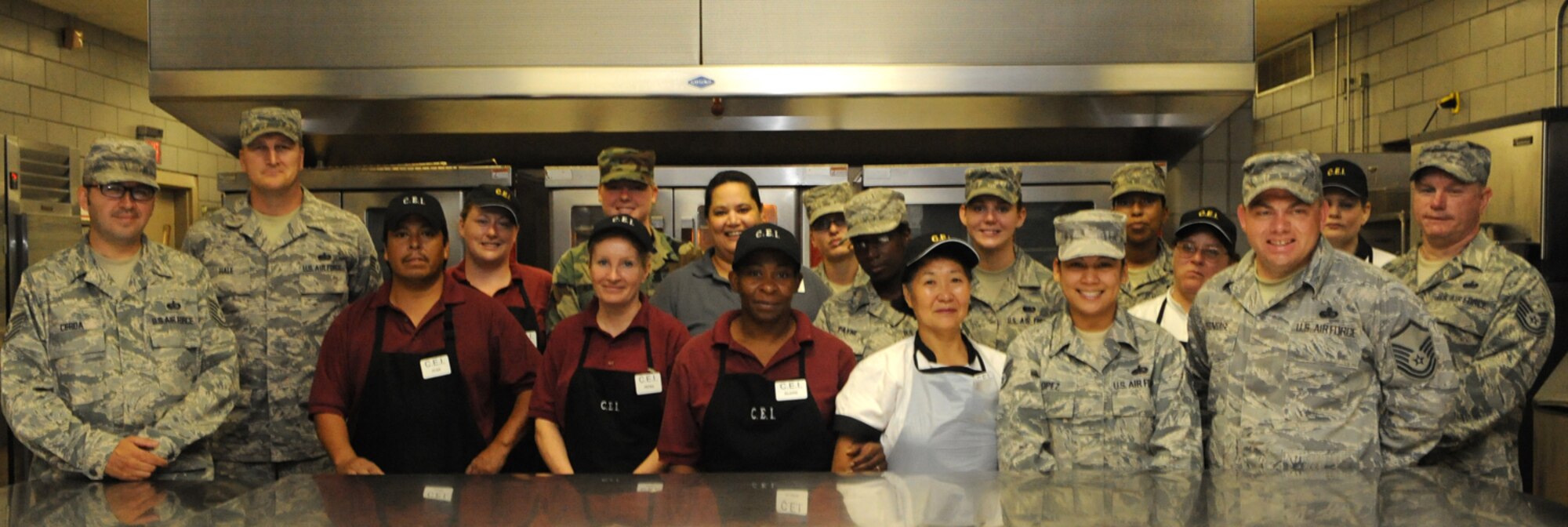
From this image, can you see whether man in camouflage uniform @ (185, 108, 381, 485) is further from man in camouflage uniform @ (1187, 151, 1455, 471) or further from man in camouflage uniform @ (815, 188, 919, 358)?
man in camouflage uniform @ (1187, 151, 1455, 471)

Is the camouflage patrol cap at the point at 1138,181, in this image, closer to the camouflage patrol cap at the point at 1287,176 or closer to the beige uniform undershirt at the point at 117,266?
the camouflage patrol cap at the point at 1287,176

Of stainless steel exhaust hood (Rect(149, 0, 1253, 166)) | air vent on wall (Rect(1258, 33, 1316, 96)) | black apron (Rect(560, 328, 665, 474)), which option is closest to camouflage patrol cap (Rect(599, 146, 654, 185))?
stainless steel exhaust hood (Rect(149, 0, 1253, 166))

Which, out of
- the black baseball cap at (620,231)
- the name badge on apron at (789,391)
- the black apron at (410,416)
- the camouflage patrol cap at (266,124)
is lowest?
the black apron at (410,416)

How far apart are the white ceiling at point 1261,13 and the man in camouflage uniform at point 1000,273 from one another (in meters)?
3.38

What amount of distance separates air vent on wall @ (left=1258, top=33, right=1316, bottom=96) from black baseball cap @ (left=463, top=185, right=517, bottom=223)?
5016 mm

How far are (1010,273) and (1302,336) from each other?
2.62ft

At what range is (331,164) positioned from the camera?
179 inches

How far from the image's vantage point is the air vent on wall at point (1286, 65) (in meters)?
6.53

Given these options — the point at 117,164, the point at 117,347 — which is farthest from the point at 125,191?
the point at 117,347

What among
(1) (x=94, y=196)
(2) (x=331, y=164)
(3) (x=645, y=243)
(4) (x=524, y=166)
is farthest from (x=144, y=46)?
(3) (x=645, y=243)

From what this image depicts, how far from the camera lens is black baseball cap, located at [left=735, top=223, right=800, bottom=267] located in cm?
228

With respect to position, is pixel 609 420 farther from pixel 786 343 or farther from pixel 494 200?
pixel 494 200

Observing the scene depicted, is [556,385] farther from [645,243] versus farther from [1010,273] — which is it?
[1010,273]

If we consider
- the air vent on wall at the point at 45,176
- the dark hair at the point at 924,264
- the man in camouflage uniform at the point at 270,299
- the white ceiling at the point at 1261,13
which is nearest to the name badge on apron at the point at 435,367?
the man in camouflage uniform at the point at 270,299
